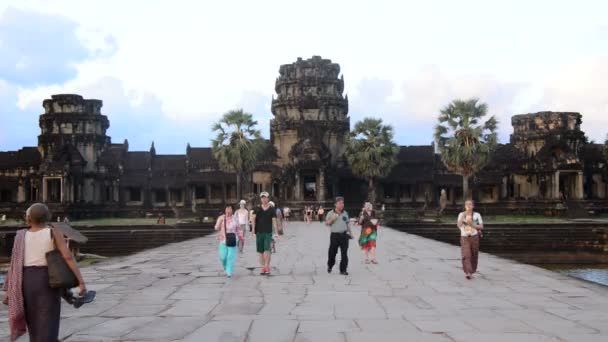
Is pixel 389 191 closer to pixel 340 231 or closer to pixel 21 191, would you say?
pixel 21 191

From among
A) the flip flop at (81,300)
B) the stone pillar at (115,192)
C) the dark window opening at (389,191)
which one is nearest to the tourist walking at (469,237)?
the flip flop at (81,300)

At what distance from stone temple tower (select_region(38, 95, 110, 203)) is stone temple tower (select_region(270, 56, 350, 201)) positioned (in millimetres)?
17178

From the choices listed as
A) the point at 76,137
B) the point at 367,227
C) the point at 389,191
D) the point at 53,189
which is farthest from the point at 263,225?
the point at 76,137

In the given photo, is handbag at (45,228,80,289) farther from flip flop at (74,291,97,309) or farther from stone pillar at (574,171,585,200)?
stone pillar at (574,171,585,200)

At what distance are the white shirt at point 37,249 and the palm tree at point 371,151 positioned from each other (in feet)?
149

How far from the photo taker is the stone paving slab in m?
7.89

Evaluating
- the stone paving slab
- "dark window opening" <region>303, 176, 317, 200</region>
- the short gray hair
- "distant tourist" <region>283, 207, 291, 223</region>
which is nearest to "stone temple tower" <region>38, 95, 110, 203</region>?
"dark window opening" <region>303, 176, 317, 200</region>

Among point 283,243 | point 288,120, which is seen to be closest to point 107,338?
point 283,243

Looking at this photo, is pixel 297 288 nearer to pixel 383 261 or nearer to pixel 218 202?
pixel 383 261

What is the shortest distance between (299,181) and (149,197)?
1709cm

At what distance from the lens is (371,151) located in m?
51.5

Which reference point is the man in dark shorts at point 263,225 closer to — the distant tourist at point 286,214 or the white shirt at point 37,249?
the white shirt at point 37,249

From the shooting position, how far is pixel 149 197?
62.5 m

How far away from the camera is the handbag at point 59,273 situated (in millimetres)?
6145
